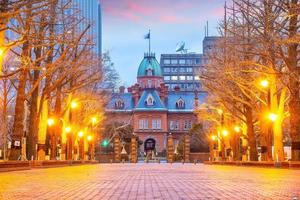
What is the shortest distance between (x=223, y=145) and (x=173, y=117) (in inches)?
2928

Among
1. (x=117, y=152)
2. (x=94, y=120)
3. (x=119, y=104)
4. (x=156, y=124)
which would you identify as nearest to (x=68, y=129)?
(x=94, y=120)

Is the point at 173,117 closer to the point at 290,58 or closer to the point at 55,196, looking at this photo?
the point at 290,58

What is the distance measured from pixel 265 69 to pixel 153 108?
Result: 9400 centimetres

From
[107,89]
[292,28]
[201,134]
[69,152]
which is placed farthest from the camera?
[201,134]

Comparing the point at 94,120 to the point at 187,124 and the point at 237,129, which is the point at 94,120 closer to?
the point at 237,129

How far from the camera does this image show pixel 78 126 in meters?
56.1

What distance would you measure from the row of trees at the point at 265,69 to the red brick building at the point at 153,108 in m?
74.2

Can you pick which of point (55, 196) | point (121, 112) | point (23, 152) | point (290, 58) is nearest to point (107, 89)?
point (23, 152)

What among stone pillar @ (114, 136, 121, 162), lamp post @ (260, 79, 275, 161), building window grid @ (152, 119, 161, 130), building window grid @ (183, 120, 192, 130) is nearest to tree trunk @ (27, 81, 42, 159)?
lamp post @ (260, 79, 275, 161)

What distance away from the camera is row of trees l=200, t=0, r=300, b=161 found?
92.5 feet

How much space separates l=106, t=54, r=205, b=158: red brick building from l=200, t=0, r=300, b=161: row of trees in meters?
74.2

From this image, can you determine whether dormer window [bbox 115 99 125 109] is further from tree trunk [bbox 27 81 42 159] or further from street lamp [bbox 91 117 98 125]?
tree trunk [bbox 27 81 42 159]

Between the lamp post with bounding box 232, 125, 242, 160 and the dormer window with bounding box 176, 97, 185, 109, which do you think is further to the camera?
the dormer window with bounding box 176, 97, 185, 109

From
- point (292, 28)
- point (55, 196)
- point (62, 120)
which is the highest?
point (292, 28)
